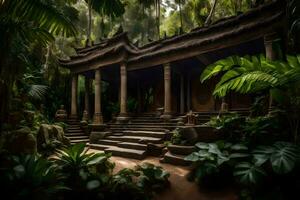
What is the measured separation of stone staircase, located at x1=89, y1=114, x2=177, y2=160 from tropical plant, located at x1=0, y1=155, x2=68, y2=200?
3665 millimetres

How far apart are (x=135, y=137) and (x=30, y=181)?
548 centimetres

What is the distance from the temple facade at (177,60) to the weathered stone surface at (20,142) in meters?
6.18

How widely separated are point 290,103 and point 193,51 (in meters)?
5.79

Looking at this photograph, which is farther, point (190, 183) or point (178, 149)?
point (178, 149)

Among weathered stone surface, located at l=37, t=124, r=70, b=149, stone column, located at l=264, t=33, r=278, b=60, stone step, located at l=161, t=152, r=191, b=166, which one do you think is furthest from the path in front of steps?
stone column, located at l=264, t=33, r=278, b=60

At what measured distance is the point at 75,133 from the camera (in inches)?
467

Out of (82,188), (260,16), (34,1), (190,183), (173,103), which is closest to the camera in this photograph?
(34,1)

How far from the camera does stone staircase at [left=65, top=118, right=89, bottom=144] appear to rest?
1106 centimetres

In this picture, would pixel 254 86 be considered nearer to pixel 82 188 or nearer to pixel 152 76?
pixel 82 188

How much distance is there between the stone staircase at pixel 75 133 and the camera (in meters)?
11.1

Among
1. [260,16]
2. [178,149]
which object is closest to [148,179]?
[178,149]

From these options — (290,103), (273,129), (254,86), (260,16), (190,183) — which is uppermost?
(260,16)

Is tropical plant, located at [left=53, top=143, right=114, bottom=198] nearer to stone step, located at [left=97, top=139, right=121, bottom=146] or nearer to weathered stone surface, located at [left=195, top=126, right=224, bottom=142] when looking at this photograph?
weathered stone surface, located at [left=195, top=126, right=224, bottom=142]

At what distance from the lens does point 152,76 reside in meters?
15.0
